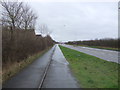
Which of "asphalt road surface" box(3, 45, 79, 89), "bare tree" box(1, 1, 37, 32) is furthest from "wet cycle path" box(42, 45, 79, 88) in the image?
"bare tree" box(1, 1, 37, 32)

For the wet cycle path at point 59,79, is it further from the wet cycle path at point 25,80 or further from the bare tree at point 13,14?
the bare tree at point 13,14

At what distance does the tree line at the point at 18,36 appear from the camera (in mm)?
9305

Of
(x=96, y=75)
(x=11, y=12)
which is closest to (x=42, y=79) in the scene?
(x=96, y=75)

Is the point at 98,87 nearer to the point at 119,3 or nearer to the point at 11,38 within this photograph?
the point at 11,38

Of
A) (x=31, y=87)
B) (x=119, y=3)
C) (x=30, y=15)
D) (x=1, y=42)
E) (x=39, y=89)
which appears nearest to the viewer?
(x=39, y=89)

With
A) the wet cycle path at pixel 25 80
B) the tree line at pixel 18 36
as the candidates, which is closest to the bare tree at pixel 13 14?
the tree line at pixel 18 36

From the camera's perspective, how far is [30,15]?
36406 mm

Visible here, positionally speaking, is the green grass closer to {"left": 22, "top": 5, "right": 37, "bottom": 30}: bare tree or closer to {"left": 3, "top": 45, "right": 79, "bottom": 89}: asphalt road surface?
{"left": 3, "top": 45, "right": 79, "bottom": 89}: asphalt road surface

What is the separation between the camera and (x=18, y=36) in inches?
460

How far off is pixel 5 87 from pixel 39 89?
1642 mm

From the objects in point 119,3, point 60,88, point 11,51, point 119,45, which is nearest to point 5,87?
point 60,88

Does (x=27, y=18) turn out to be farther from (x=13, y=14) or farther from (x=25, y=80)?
(x=25, y=80)

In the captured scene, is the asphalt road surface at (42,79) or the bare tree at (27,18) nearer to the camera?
the asphalt road surface at (42,79)

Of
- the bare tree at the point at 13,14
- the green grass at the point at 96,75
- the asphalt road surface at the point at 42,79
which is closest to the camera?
the asphalt road surface at the point at 42,79
